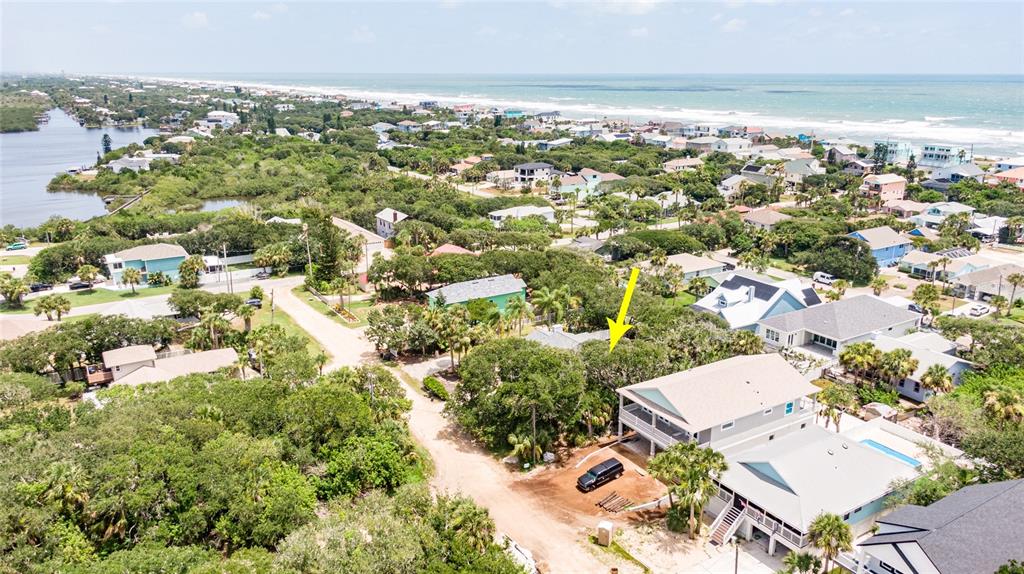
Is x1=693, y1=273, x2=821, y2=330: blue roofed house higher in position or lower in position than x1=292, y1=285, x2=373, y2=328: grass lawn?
higher

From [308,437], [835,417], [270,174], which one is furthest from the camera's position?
[270,174]

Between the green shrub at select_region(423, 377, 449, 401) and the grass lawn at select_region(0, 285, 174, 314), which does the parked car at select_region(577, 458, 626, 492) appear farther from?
the grass lawn at select_region(0, 285, 174, 314)

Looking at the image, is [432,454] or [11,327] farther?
[11,327]

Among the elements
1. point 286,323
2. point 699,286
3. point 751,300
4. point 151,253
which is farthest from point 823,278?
point 151,253

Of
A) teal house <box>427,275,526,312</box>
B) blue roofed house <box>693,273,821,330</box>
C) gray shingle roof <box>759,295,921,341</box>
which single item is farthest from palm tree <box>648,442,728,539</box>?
teal house <box>427,275,526,312</box>

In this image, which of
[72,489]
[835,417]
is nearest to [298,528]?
[72,489]

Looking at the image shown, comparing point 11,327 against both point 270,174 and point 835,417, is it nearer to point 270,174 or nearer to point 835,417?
point 835,417

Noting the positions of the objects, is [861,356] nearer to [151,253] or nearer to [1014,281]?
[1014,281]
